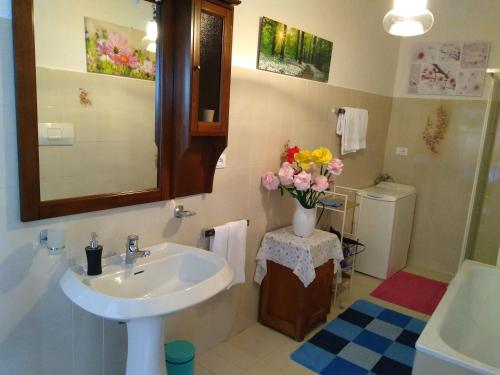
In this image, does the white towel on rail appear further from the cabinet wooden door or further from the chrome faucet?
the chrome faucet

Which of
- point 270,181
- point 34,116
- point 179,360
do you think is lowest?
point 179,360

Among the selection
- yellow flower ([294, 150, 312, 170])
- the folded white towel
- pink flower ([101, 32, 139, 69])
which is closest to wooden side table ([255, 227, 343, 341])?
the folded white towel

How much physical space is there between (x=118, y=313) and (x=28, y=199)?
1.80 ft

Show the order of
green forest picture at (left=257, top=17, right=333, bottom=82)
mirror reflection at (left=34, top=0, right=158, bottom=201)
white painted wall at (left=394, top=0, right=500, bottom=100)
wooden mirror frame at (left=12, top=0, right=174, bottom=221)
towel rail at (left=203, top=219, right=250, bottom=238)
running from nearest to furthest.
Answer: wooden mirror frame at (left=12, top=0, right=174, bottom=221), mirror reflection at (left=34, top=0, right=158, bottom=201), towel rail at (left=203, top=219, right=250, bottom=238), green forest picture at (left=257, top=17, right=333, bottom=82), white painted wall at (left=394, top=0, right=500, bottom=100)

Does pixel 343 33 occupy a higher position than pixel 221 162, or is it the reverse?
pixel 343 33

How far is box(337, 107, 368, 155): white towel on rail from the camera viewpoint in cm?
314

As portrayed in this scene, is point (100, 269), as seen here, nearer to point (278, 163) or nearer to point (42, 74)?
point (42, 74)

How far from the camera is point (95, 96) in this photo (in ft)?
5.15

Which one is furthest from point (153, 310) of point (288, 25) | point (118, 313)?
point (288, 25)

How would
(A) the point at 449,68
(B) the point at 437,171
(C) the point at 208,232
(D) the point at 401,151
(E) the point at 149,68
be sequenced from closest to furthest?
(E) the point at 149,68
(C) the point at 208,232
(A) the point at 449,68
(B) the point at 437,171
(D) the point at 401,151

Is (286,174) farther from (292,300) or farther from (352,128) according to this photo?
(352,128)

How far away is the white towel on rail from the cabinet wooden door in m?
1.52

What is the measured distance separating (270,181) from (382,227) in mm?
1616

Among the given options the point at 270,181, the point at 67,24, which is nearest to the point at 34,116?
the point at 67,24
